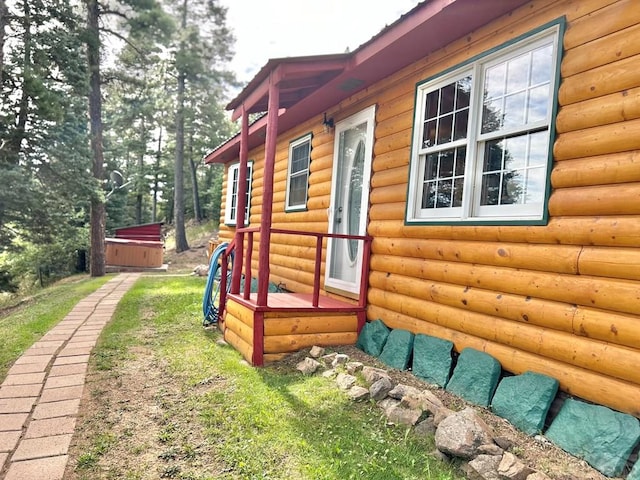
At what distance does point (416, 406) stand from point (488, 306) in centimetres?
91

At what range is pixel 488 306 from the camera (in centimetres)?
297

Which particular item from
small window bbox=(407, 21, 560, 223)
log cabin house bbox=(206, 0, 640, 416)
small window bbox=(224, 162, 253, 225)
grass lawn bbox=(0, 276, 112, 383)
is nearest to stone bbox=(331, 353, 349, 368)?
log cabin house bbox=(206, 0, 640, 416)

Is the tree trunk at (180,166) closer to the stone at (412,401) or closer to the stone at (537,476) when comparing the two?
the stone at (412,401)

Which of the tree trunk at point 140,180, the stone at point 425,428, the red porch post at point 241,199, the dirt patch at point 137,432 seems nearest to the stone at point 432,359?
the stone at point 425,428

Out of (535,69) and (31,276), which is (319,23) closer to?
(31,276)

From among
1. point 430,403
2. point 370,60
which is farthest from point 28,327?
point 370,60

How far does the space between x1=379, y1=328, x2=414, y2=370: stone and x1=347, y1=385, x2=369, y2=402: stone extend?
2.27 feet

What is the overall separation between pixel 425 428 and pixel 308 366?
51.9 inches

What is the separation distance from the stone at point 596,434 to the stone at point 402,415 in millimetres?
742

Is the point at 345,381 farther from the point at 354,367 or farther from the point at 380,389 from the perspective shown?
the point at 380,389

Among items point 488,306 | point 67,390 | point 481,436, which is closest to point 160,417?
point 67,390

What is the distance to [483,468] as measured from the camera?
202cm

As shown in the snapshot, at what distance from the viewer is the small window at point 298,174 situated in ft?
20.4

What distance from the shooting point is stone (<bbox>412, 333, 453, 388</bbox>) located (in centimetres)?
319
